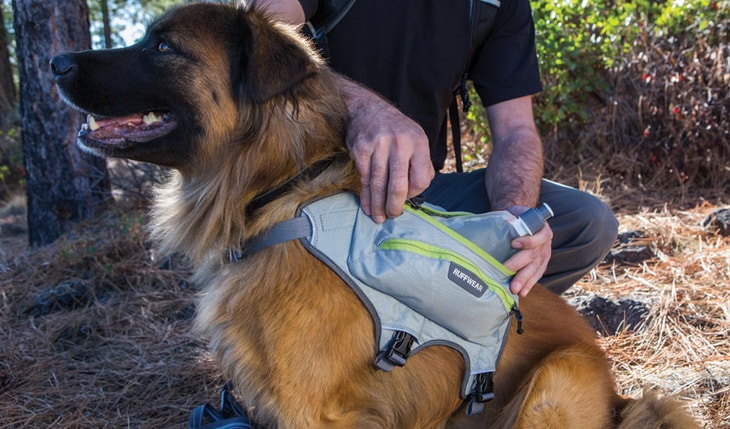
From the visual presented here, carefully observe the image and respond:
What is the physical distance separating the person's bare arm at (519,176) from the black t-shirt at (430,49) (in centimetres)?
11

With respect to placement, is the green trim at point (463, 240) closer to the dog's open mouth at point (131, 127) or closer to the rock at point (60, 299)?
the dog's open mouth at point (131, 127)

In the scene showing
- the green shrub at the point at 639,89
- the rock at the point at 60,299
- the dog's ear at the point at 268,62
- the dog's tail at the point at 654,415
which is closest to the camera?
the dog's ear at the point at 268,62

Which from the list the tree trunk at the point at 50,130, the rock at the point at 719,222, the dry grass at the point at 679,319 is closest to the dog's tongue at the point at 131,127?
the dry grass at the point at 679,319

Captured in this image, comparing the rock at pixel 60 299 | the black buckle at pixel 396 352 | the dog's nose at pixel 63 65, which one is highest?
the dog's nose at pixel 63 65

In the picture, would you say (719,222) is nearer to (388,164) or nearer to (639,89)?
(639,89)

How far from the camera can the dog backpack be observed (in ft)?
6.96

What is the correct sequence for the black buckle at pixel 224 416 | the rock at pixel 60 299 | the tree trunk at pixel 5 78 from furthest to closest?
the tree trunk at pixel 5 78 < the rock at pixel 60 299 < the black buckle at pixel 224 416

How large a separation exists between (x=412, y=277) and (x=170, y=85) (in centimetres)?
115

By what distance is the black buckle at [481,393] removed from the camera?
2.28 meters

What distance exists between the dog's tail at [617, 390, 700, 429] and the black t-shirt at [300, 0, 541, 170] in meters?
1.71

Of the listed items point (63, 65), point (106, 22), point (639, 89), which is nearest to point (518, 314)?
point (63, 65)

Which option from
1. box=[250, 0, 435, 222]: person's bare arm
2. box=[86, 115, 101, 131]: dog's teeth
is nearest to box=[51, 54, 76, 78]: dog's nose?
box=[86, 115, 101, 131]: dog's teeth

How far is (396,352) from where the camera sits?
2.15 meters

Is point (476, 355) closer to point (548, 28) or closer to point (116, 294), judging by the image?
point (116, 294)
